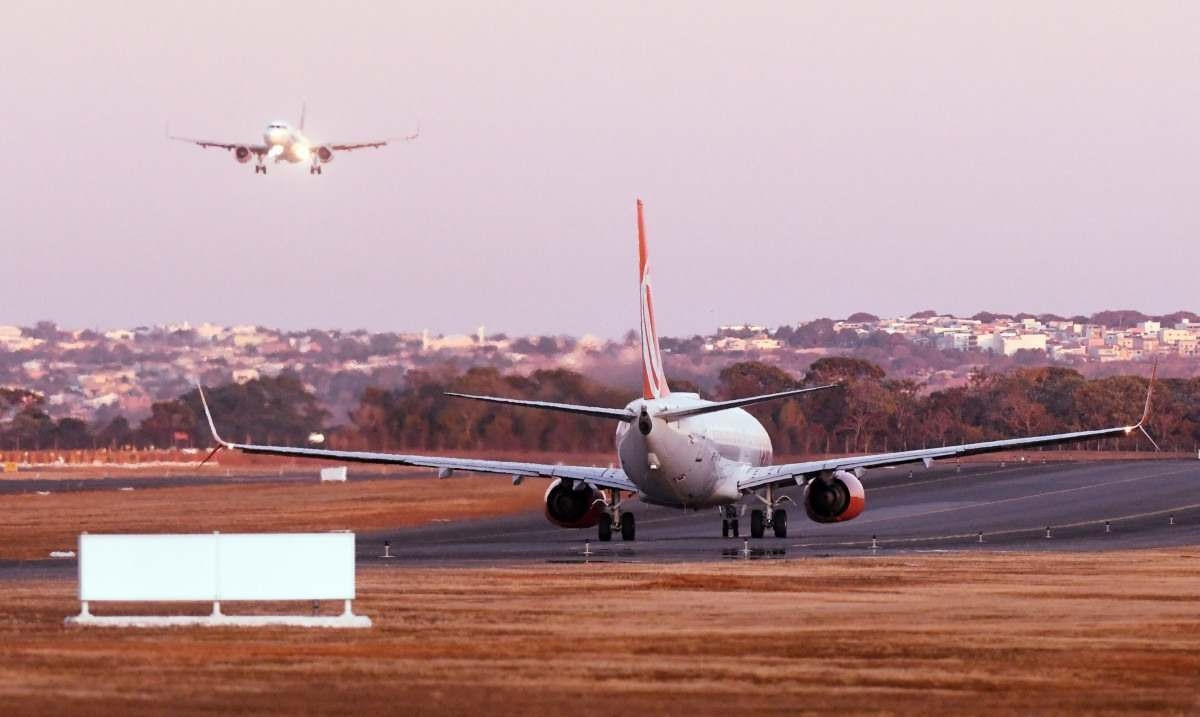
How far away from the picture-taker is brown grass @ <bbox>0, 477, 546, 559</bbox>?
72.7 m

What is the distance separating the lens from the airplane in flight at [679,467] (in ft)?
201

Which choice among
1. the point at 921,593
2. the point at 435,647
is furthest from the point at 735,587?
the point at 435,647

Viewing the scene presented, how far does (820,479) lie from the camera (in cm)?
6588

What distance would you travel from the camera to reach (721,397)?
108 metres

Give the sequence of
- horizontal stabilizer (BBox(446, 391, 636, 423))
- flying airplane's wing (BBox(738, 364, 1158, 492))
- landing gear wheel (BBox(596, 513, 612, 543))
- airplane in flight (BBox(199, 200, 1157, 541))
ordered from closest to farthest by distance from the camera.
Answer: horizontal stabilizer (BBox(446, 391, 636, 423)) < airplane in flight (BBox(199, 200, 1157, 541)) < flying airplane's wing (BBox(738, 364, 1158, 492)) < landing gear wheel (BBox(596, 513, 612, 543))

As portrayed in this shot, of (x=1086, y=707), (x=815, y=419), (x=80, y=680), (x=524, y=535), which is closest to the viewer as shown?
(x=1086, y=707)

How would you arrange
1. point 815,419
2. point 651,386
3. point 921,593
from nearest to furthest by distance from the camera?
1. point 921,593
2. point 651,386
3. point 815,419

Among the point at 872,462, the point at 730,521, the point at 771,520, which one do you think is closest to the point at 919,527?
the point at 872,462

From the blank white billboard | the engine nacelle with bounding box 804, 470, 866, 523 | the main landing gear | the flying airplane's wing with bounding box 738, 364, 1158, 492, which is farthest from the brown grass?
the blank white billboard

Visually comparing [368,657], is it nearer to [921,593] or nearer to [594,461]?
[921,593]

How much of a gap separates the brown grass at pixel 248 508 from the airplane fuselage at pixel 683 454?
46.8 feet

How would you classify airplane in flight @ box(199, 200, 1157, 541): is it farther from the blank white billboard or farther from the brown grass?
the blank white billboard

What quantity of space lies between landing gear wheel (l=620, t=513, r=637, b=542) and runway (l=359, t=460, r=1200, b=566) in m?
0.28

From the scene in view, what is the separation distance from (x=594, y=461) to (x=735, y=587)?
2057 inches
